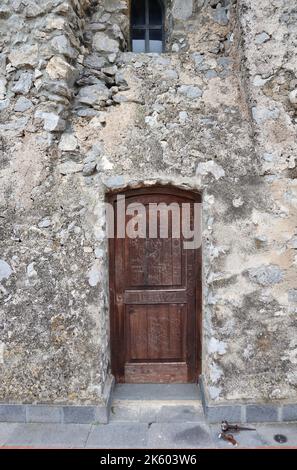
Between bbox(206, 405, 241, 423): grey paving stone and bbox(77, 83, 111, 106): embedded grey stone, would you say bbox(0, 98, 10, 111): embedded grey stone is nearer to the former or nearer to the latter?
bbox(77, 83, 111, 106): embedded grey stone

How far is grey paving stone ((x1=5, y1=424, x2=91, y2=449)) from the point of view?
8.14ft

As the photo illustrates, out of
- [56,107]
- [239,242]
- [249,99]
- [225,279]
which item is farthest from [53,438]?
[249,99]

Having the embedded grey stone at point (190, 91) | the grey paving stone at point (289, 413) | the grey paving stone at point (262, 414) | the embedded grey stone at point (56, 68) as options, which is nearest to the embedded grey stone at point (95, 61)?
the embedded grey stone at point (56, 68)

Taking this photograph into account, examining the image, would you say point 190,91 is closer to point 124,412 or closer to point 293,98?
point 293,98

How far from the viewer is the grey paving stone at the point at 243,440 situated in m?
2.46

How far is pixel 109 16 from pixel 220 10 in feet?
3.50

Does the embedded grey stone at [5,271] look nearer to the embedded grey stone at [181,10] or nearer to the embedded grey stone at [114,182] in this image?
the embedded grey stone at [114,182]

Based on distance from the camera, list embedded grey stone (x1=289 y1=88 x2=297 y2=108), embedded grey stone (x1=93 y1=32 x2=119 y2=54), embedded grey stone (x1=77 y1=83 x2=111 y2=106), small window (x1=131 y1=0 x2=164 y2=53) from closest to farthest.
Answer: embedded grey stone (x1=289 y1=88 x2=297 y2=108) < embedded grey stone (x1=77 y1=83 x2=111 y2=106) < embedded grey stone (x1=93 y1=32 x2=119 y2=54) < small window (x1=131 y1=0 x2=164 y2=53)

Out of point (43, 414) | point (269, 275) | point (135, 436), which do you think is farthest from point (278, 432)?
point (43, 414)

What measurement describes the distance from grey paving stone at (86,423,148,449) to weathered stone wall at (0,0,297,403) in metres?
0.29

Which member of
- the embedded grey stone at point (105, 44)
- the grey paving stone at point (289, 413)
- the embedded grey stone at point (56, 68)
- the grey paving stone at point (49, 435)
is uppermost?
the embedded grey stone at point (105, 44)

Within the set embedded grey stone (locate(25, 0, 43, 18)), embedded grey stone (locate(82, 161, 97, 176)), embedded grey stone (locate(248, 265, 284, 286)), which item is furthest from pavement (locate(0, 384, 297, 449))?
embedded grey stone (locate(25, 0, 43, 18))

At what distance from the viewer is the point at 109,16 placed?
3049 mm

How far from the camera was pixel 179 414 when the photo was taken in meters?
2.80
